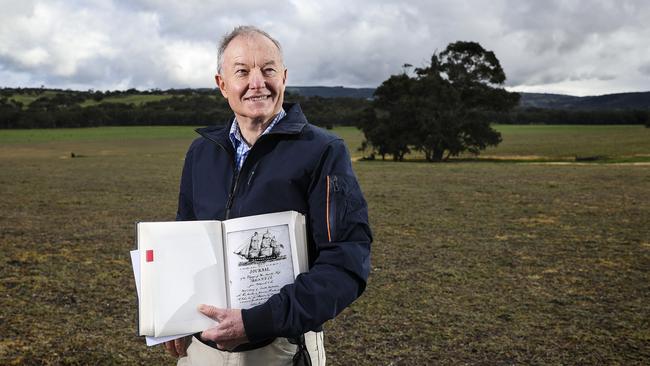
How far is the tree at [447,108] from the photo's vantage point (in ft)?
119

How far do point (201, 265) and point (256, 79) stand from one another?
0.66 m

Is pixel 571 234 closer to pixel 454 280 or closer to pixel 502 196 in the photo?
pixel 454 280

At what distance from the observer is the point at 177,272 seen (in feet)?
5.67

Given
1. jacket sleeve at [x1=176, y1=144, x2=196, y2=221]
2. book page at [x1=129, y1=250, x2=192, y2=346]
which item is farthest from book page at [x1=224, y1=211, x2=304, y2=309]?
jacket sleeve at [x1=176, y1=144, x2=196, y2=221]

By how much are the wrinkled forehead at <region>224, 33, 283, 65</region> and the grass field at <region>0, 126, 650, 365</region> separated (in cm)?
327

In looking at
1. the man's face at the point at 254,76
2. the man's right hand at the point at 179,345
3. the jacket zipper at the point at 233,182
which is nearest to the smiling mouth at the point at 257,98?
the man's face at the point at 254,76

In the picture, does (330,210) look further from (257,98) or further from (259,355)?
(259,355)

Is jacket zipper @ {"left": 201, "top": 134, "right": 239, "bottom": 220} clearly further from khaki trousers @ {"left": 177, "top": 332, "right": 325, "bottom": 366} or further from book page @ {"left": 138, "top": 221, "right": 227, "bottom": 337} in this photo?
khaki trousers @ {"left": 177, "top": 332, "right": 325, "bottom": 366}

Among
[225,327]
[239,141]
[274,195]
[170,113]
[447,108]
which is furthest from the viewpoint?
[170,113]

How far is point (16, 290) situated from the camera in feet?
20.7

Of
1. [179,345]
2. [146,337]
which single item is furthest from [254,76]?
[179,345]

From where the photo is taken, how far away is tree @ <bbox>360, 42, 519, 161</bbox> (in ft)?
119

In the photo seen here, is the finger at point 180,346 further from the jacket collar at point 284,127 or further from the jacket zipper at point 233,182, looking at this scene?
the jacket collar at point 284,127

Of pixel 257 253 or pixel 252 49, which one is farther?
pixel 252 49
